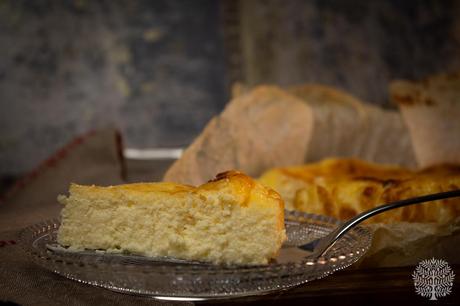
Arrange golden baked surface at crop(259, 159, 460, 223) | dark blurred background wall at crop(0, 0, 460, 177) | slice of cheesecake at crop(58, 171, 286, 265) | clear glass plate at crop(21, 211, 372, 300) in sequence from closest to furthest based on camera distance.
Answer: clear glass plate at crop(21, 211, 372, 300), slice of cheesecake at crop(58, 171, 286, 265), golden baked surface at crop(259, 159, 460, 223), dark blurred background wall at crop(0, 0, 460, 177)

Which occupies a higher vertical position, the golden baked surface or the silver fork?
the golden baked surface

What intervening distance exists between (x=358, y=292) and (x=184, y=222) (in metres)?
0.31

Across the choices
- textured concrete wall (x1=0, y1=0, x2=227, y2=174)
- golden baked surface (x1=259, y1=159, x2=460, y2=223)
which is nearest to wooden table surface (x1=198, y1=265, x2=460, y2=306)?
golden baked surface (x1=259, y1=159, x2=460, y2=223)

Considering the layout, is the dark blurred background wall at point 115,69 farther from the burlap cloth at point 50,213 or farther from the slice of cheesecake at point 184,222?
the slice of cheesecake at point 184,222

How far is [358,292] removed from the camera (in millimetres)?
1074

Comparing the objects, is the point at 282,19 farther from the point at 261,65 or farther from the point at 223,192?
the point at 223,192

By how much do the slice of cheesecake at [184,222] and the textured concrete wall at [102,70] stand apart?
2.92 m

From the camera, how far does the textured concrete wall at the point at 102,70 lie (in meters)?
4.01

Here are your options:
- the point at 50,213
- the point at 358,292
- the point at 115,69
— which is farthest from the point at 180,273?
the point at 115,69

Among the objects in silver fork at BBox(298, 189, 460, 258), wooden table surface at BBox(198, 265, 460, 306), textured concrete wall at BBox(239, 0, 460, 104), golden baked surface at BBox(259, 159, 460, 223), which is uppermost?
textured concrete wall at BBox(239, 0, 460, 104)

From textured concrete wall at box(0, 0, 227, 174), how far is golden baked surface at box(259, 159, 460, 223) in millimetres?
2295

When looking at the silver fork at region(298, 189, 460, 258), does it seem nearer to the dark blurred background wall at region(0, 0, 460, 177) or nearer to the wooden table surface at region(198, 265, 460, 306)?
the wooden table surface at region(198, 265, 460, 306)

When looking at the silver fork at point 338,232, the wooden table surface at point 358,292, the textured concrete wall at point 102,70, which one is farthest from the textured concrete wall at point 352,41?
the wooden table surface at point 358,292

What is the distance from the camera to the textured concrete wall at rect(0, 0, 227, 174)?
13.1ft
